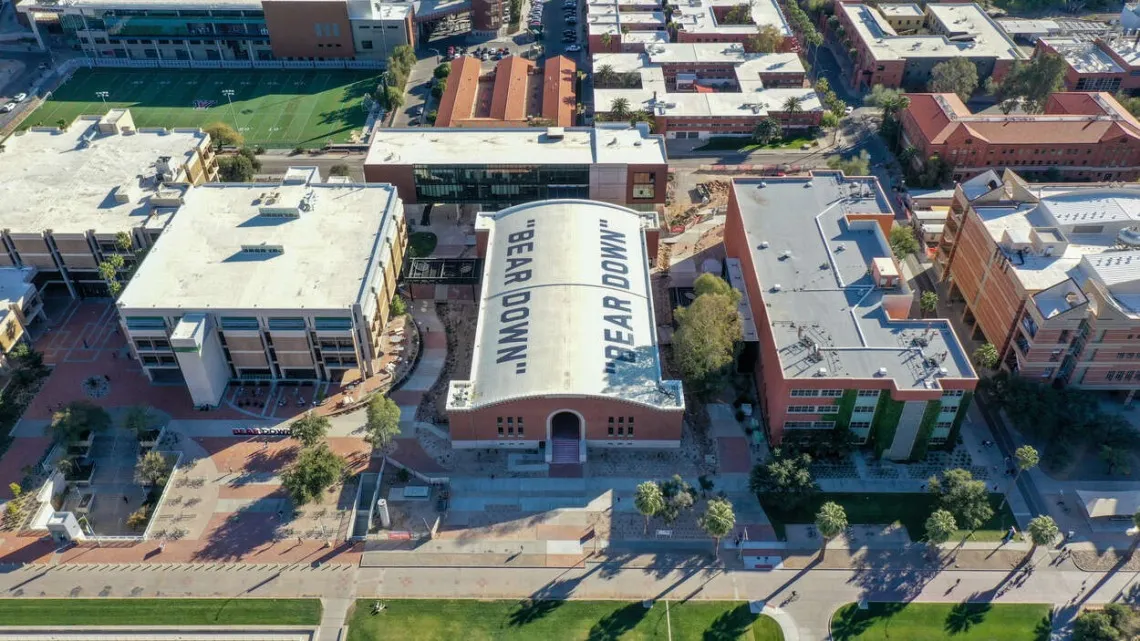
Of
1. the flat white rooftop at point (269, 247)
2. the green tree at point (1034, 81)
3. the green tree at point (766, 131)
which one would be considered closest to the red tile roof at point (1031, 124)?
the green tree at point (1034, 81)

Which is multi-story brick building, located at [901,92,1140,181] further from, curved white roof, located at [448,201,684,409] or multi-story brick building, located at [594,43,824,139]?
curved white roof, located at [448,201,684,409]

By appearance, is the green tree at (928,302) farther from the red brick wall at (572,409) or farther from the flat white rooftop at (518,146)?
the flat white rooftop at (518,146)

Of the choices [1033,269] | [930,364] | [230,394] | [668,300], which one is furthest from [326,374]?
[1033,269]

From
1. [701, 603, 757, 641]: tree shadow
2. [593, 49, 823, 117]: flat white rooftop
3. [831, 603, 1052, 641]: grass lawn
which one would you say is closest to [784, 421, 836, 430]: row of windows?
[831, 603, 1052, 641]: grass lawn

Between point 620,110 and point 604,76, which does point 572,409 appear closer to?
point 620,110

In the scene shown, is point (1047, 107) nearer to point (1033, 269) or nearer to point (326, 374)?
point (1033, 269)

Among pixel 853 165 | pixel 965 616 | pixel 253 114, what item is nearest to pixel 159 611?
pixel 965 616

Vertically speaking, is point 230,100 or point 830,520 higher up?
point 830,520
